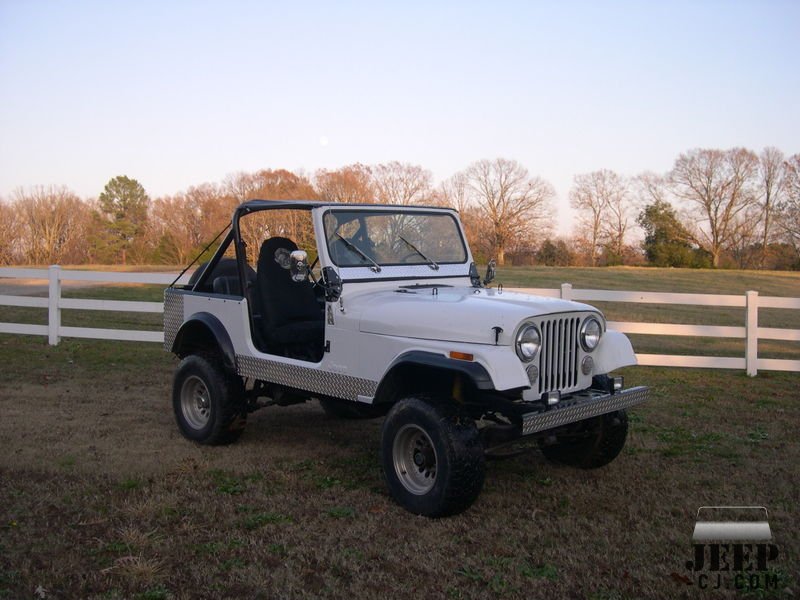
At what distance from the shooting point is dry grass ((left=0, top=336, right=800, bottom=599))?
4.16 meters

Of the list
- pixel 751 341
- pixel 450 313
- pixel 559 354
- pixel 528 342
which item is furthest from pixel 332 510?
pixel 751 341

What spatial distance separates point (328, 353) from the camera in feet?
19.0

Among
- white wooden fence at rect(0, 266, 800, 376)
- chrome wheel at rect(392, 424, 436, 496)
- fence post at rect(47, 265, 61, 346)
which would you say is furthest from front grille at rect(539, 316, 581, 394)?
fence post at rect(47, 265, 61, 346)

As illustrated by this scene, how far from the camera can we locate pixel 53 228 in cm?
4194

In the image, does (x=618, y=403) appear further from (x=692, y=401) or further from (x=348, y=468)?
(x=692, y=401)

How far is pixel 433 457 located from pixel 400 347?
0.75 meters

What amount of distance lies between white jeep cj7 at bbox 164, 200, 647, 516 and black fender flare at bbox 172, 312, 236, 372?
0.04ft

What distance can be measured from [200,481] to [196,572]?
162 centimetres

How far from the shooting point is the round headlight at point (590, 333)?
17.8ft

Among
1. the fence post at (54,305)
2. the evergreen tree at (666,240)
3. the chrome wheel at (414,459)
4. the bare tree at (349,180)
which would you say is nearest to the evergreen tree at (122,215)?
the bare tree at (349,180)

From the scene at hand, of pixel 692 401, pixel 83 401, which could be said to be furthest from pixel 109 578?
pixel 692 401

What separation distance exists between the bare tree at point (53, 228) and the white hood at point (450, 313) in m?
38.6

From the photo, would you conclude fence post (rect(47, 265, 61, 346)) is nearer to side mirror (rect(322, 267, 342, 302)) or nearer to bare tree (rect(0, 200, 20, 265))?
side mirror (rect(322, 267, 342, 302))

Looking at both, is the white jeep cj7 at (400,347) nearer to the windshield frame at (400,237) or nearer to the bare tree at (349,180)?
the windshield frame at (400,237)
